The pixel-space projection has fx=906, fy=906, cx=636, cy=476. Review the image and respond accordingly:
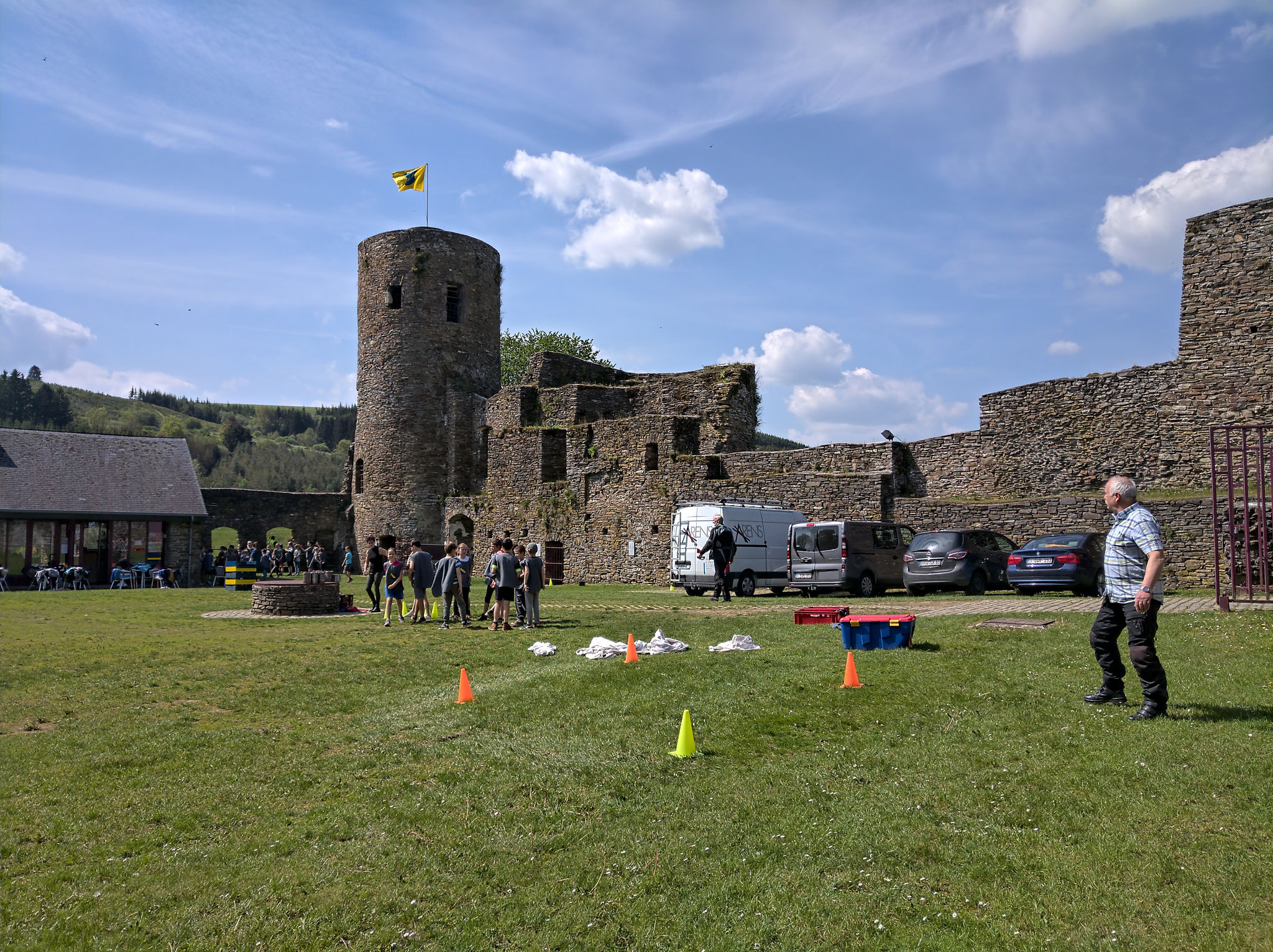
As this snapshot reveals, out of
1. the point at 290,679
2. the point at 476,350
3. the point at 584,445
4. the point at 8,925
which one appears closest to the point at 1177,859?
the point at 8,925

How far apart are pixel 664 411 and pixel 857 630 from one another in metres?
24.6

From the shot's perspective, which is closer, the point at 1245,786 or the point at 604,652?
the point at 1245,786

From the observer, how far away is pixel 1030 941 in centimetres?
412

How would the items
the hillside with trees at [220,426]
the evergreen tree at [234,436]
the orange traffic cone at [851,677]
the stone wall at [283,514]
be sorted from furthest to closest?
the evergreen tree at [234,436]
the hillside with trees at [220,426]
the stone wall at [283,514]
the orange traffic cone at [851,677]

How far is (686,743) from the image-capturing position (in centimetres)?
720

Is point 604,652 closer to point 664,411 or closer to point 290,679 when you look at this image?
point 290,679

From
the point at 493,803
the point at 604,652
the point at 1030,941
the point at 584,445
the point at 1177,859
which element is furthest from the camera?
the point at 584,445

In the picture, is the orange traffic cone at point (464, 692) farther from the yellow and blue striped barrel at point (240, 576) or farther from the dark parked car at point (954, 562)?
the yellow and blue striped barrel at point (240, 576)

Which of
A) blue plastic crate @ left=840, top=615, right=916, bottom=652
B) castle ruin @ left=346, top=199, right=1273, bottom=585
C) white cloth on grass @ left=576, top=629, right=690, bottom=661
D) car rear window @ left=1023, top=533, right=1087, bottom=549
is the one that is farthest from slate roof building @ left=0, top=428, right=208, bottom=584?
blue plastic crate @ left=840, top=615, right=916, bottom=652

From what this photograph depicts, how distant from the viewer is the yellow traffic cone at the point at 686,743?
717 cm

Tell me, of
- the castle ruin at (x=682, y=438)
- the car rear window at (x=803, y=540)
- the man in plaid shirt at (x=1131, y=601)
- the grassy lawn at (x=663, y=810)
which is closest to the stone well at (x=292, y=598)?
the grassy lawn at (x=663, y=810)

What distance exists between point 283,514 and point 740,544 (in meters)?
31.4

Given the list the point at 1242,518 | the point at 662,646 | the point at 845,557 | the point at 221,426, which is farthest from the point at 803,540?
the point at 221,426

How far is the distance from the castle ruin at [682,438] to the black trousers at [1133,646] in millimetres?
14952
